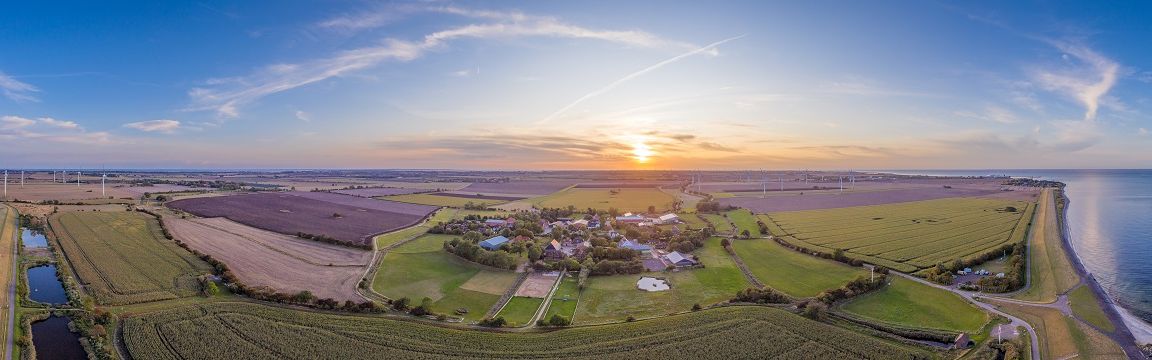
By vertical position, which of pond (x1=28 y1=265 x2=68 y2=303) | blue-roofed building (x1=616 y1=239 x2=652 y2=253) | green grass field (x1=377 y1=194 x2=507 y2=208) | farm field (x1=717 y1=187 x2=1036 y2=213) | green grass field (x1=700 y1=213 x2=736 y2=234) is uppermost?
farm field (x1=717 y1=187 x2=1036 y2=213)

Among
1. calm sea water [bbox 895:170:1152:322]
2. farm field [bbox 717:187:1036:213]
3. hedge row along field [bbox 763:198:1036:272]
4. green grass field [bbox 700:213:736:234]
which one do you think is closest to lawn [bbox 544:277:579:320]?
hedge row along field [bbox 763:198:1036:272]

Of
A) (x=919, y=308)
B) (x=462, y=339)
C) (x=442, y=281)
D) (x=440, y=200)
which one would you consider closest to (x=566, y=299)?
(x=462, y=339)

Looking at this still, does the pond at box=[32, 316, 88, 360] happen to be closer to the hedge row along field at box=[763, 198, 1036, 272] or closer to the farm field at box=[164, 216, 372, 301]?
the farm field at box=[164, 216, 372, 301]

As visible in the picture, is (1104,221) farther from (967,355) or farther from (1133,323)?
(967,355)

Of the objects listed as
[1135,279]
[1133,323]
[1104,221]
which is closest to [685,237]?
[1133,323]

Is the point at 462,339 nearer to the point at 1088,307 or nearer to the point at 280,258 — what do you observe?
the point at 280,258

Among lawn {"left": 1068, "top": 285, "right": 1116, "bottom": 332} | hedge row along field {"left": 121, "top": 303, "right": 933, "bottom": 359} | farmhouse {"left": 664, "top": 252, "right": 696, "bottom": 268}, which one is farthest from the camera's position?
farmhouse {"left": 664, "top": 252, "right": 696, "bottom": 268}

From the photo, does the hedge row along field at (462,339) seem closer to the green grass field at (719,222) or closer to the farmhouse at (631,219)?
the green grass field at (719,222)
